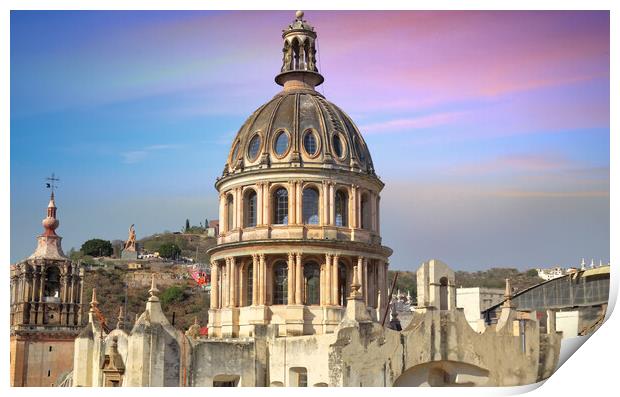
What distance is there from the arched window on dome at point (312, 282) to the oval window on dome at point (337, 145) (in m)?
6.48

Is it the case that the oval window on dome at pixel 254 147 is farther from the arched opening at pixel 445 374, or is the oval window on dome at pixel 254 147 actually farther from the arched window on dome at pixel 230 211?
the arched opening at pixel 445 374

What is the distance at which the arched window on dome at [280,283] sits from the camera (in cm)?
5066

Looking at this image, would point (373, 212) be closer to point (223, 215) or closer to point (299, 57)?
point (223, 215)

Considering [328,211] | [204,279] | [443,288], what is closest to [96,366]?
[328,211]

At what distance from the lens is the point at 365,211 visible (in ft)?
176

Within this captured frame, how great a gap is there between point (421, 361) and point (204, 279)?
316ft

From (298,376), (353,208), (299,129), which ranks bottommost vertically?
(298,376)

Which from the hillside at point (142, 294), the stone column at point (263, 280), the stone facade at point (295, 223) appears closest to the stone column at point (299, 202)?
the stone facade at point (295, 223)

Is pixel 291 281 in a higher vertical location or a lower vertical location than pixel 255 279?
lower

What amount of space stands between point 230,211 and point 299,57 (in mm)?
A: 10331

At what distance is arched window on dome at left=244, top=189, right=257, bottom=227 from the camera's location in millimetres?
52312

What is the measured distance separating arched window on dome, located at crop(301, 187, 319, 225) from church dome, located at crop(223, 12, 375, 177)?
61.6 inches

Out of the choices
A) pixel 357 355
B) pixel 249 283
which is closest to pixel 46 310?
pixel 249 283
